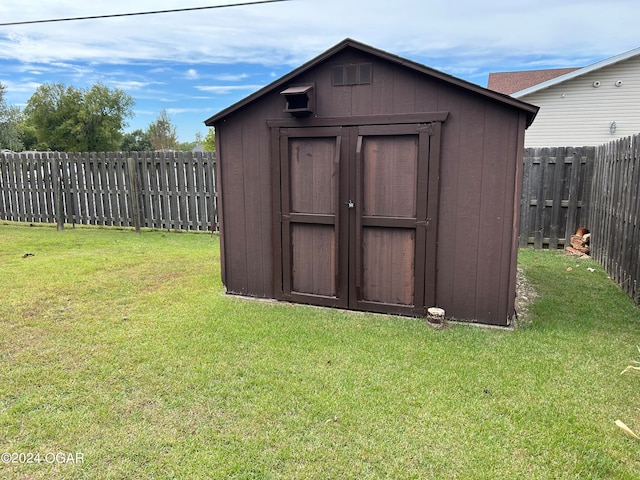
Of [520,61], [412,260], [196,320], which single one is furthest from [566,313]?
[520,61]

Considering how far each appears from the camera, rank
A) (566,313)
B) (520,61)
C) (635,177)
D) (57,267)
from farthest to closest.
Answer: (520,61) < (57,267) < (635,177) < (566,313)

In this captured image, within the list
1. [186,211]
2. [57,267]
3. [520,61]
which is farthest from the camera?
[520,61]

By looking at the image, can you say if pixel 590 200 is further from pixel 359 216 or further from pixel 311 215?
pixel 311 215

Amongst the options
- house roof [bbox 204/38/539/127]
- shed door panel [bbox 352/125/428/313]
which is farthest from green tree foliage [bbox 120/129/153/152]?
shed door panel [bbox 352/125/428/313]

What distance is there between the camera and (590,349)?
335 centimetres

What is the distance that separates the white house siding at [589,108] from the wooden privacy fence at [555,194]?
494cm

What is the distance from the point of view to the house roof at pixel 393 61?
3.53m

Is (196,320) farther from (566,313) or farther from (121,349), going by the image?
(566,313)

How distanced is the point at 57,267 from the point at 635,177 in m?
7.39

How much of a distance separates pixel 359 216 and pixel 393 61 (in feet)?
4.72

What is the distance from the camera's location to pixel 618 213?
5.25 meters

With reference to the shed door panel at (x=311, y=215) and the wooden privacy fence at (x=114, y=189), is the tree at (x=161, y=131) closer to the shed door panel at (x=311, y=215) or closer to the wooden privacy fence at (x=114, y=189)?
the wooden privacy fence at (x=114, y=189)

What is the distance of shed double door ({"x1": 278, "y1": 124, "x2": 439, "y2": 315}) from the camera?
394cm

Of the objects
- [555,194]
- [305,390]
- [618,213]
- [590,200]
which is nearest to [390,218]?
[305,390]
